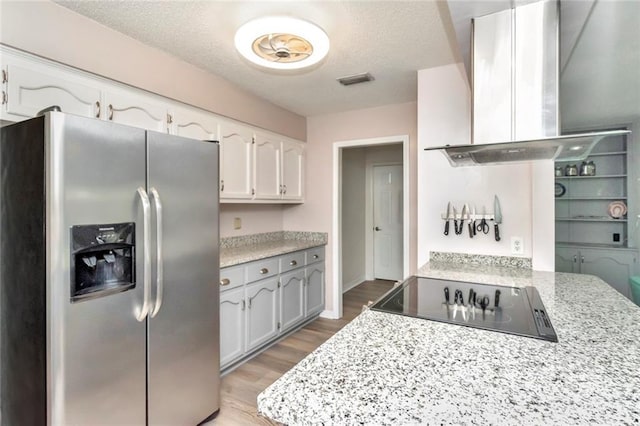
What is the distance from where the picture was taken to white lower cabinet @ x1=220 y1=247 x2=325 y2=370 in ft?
7.75

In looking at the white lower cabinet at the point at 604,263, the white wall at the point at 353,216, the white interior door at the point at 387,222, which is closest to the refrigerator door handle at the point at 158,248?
the white lower cabinet at the point at 604,263

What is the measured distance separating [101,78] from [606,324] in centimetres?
270

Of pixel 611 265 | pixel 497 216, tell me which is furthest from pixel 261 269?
pixel 611 265

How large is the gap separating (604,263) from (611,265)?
2.9 inches

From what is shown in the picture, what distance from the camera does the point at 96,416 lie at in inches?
52.4

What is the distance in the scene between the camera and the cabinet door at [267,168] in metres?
3.04

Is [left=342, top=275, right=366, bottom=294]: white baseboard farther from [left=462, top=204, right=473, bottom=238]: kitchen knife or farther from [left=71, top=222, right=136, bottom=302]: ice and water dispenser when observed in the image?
[left=71, top=222, right=136, bottom=302]: ice and water dispenser

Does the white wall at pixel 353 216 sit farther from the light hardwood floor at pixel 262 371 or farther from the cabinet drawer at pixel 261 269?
the cabinet drawer at pixel 261 269

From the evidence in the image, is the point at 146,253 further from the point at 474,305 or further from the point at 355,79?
the point at 355,79

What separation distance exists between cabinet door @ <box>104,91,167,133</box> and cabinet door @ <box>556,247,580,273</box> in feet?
11.4

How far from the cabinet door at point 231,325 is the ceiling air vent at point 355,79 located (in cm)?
193

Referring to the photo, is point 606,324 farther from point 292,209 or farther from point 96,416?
point 292,209

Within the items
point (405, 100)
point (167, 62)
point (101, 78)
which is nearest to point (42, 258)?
point (101, 78)

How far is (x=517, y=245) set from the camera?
2088mm
